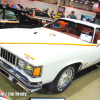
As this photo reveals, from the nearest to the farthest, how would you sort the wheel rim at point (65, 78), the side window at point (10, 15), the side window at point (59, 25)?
the wheel rim at point (65, 78), the side window at point (59, 25), the side window at point (10, 15)

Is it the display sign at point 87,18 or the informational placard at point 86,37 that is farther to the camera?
the display sign at point 87,18

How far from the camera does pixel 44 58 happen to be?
214 cm

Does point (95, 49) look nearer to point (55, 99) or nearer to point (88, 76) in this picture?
point (88, 76)

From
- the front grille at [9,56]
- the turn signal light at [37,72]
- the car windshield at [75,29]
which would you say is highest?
the car windshield at [75,29]

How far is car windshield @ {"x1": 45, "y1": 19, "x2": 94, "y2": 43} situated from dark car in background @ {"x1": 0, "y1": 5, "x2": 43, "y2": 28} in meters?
1.60

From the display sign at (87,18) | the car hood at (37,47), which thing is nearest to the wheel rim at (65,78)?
the car hood at (37,47)

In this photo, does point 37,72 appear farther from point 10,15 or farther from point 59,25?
point 10,15

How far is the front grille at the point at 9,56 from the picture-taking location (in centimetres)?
229

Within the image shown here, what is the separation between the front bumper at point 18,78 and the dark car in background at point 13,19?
259cm

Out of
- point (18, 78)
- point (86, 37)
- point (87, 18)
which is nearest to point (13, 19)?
point (86, 37)

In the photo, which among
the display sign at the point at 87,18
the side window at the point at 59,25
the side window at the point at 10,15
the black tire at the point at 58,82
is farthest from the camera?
the display sign at the point at 87,18

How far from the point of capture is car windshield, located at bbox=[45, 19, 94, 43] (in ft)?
10.7

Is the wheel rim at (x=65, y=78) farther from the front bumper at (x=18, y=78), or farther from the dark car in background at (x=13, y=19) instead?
the dark car in background at (x=13, y=19)

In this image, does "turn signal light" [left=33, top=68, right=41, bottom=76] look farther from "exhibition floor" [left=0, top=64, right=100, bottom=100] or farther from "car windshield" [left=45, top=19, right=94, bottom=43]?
"car windshield" [left=45, top=19, right=94, bottom=43]
